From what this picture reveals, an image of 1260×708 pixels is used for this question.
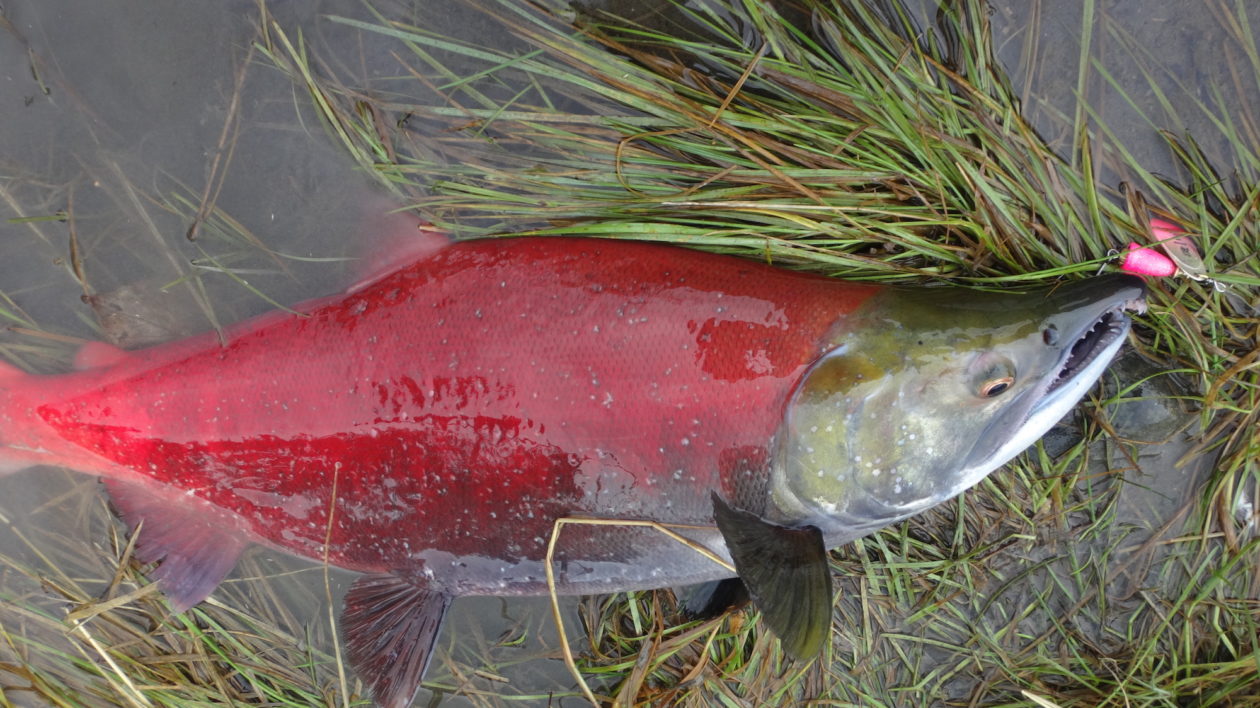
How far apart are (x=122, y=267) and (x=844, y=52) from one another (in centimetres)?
264

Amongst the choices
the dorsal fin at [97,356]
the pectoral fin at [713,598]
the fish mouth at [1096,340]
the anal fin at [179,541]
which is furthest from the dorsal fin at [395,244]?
the fish mouth at [1096,340]

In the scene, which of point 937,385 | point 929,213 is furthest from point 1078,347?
point 929,213

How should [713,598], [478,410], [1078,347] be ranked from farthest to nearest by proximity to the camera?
[713,598] < [478,410] < [1078,347]

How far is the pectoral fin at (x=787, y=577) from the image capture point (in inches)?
83.8

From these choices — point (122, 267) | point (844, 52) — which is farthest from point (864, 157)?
point (122, 267)

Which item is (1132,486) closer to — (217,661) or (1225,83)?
(1225,83)

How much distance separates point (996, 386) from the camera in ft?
6.54

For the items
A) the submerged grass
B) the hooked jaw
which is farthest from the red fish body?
the hooked jaw

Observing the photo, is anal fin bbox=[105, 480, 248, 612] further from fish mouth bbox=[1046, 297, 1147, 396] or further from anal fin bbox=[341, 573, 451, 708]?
fish mouth bbox=[1046, 297, 1147, 396]

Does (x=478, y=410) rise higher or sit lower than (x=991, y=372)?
lower

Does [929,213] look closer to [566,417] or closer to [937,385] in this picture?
[937,385]

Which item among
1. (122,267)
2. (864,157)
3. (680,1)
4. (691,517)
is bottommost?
(691,517)

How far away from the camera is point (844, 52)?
7.87ft

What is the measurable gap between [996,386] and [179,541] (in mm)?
2707
